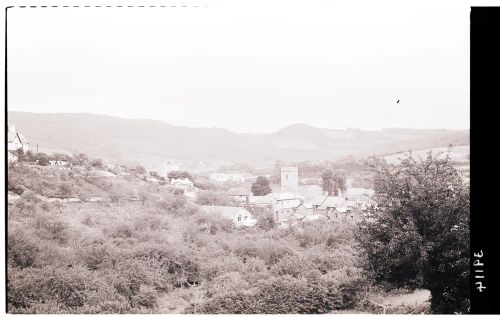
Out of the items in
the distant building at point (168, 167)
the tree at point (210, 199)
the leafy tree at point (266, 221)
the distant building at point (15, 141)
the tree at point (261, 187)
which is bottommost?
the leafy tree at point (266, 221)

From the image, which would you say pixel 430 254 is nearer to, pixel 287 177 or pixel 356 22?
pixel 287 177

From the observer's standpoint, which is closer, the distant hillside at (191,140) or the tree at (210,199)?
the distant hillside at (191,140)

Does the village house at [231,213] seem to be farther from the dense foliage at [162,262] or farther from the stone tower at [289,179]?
the stone tower at [289,179]

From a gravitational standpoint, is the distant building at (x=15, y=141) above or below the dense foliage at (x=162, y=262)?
above

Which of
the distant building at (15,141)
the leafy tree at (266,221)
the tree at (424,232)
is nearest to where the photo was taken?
the tree at (424,232)

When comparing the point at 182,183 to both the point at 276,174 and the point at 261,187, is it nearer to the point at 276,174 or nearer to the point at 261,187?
the point at 261,187

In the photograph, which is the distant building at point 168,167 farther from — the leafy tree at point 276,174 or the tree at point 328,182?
the tree at point 328,182

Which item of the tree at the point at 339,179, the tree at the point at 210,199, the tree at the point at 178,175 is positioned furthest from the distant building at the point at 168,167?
the tree at the point at 339,179

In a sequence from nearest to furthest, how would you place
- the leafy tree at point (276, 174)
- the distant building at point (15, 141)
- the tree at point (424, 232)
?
the tree at point (424, 232) → the distant building at point (15, 141) → the leafy tree at point (276, 174)
